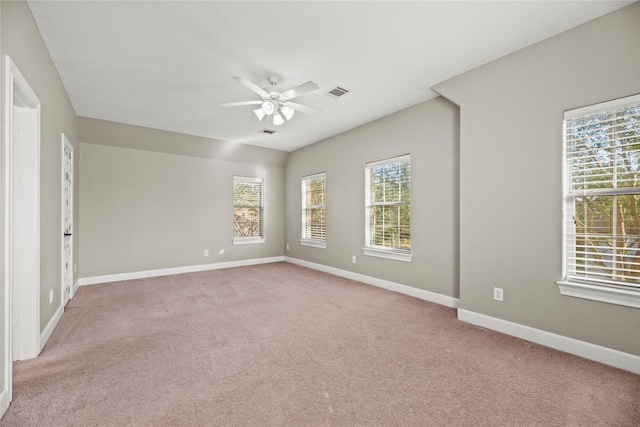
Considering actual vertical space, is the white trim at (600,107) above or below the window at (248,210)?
Result: above

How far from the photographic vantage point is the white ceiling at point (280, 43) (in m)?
2.12

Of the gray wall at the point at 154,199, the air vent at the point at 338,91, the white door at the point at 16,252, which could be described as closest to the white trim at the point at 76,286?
the gray wall at the point at 154,199

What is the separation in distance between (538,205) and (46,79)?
4724mm

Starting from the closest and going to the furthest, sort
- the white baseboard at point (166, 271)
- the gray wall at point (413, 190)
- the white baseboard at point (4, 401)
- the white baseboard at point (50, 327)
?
the white baseboard at point (4, 401) < the white baseboard at point (50, 327) < the gray wall at point (413, 190) < the white baseboard at point (166, 271)

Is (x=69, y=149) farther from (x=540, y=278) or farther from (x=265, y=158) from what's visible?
(x=540, y=278)

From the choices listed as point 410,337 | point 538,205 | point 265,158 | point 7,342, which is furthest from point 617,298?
point 265,158

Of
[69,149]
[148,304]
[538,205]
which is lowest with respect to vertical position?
[148,304]

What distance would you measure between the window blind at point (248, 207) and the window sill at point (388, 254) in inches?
118

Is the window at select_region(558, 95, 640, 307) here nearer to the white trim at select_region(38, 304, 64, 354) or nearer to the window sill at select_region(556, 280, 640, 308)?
the window sill at select_region(556, 280, 640, 308)

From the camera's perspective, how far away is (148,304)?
3650 mm

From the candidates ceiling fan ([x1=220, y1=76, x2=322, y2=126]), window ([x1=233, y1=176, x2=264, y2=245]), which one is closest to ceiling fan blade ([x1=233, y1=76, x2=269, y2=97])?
ceiling fan ([x1=220, y1=76, x2=322, y2=126])

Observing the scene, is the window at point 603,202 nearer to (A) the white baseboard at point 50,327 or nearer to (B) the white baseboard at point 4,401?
(B) the white baseboard at point 4,401

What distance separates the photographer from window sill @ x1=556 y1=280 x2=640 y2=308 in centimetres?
208

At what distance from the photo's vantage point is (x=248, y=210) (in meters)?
6.54
